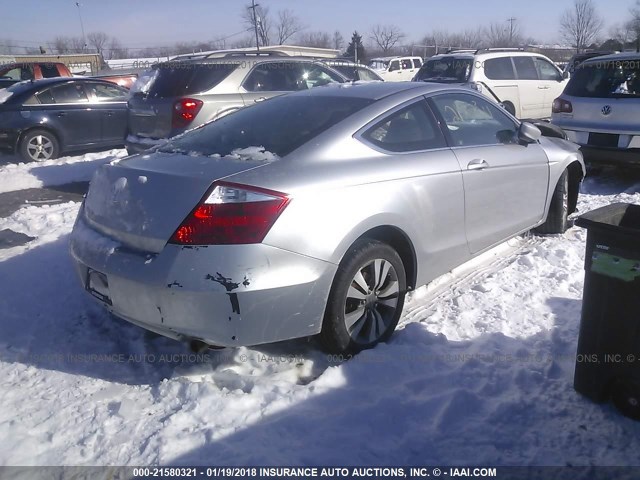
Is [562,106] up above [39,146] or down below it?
above

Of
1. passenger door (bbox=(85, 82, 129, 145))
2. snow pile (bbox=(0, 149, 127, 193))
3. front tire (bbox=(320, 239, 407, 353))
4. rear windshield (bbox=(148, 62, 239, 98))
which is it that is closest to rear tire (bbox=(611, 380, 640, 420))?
front tire (bbox=(320, 239, 407, 353))

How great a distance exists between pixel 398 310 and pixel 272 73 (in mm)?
5723

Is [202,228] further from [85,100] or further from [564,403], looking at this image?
[85,100]

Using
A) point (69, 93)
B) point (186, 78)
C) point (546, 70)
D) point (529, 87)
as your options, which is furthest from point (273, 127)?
point (546, 70)

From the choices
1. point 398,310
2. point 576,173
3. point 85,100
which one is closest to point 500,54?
point 576,173

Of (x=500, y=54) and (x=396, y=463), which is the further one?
(x=500, y=54)

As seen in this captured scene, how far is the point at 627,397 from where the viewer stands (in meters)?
2.64

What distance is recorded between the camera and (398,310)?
3.53 meters

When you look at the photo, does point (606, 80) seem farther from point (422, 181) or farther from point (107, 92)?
point (107, 92)

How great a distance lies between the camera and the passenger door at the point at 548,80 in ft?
42.5

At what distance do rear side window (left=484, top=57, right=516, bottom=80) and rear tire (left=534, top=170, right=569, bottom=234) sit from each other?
7391mm

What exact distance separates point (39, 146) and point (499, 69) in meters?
9.33

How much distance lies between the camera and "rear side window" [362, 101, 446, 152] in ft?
11.5

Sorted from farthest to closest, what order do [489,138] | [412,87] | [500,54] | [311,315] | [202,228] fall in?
[500,54] → [489,138] → [412,87] → [311,315] → [202,228]
